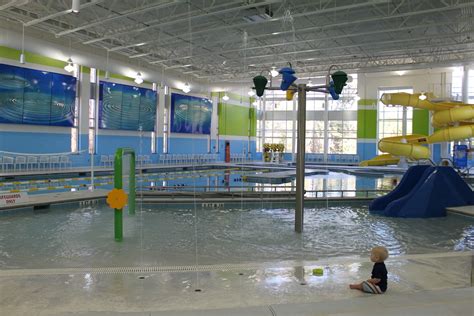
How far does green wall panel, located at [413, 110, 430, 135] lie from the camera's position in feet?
79.8

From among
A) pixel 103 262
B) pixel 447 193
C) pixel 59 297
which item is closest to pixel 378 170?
pixel 447 193

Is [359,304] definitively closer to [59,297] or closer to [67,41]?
[59,297]

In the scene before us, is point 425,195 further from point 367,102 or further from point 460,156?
point 367,102

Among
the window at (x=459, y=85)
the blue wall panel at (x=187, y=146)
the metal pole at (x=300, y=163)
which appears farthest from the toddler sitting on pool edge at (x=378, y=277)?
the window at (x=459, y=85)

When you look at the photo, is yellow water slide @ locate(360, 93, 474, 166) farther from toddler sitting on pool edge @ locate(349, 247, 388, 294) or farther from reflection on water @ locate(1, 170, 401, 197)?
toddler sitting on pool edge @ locate(349, 247, 388, 294)

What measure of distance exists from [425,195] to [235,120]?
1912 centimetres

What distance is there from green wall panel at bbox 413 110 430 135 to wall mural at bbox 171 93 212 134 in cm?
1200

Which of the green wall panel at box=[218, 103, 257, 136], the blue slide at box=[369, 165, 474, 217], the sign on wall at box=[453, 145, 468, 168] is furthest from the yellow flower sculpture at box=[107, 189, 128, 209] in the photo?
the green wall panel at box=[218, 103, 257, 136]

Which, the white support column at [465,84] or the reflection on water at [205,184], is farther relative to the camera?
the white support column at [465,84]

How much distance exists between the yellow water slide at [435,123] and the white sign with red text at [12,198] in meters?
12.7

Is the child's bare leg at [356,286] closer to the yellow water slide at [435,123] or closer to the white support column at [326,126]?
the yellow water slide at [435,123]

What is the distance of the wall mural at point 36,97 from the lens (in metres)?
13.4

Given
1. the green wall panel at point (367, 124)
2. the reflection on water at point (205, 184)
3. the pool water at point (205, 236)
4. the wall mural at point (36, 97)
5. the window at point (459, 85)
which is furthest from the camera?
the green wall panel at point (367, 124)

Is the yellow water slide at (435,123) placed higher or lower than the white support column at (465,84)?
lower
